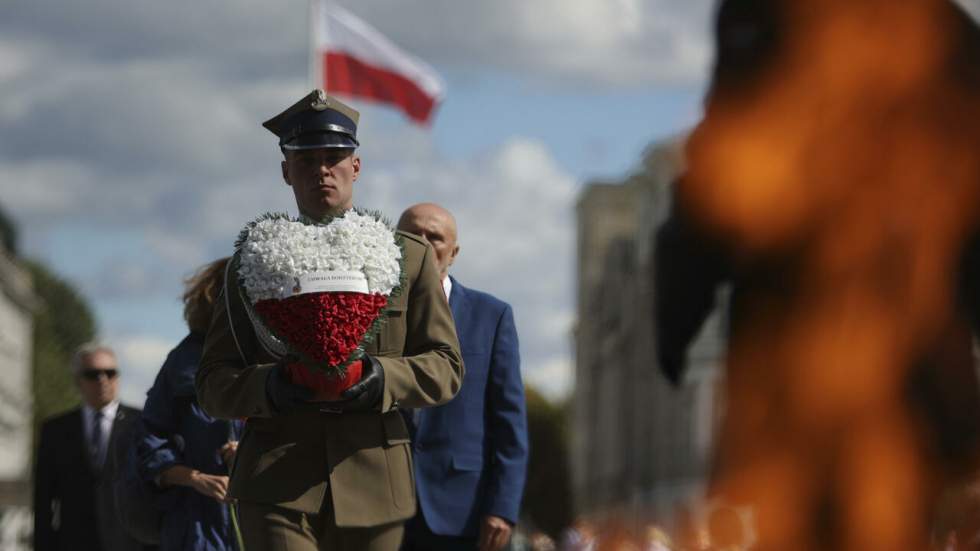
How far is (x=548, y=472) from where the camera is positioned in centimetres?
11512

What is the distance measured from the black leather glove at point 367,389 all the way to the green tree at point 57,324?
100494mm

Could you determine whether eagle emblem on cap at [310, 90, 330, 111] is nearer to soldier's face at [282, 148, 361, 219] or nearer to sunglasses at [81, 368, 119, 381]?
soldier's face at [282, 148, 361, 219]

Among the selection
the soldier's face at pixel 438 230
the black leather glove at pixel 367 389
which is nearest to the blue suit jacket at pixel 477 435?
the soldier's face at pixel 438 230

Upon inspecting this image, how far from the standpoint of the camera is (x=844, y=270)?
288cm

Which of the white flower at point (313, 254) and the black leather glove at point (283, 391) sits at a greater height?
the white flower at point (313, 254)

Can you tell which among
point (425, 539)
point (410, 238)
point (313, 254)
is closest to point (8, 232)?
point (425, 539)

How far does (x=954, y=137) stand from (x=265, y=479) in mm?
2668

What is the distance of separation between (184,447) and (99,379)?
2998 mm

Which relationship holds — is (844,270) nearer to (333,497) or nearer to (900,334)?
(900,334)

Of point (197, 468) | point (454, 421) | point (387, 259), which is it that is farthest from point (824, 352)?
point (197, 468)

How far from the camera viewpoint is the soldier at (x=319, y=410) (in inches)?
201

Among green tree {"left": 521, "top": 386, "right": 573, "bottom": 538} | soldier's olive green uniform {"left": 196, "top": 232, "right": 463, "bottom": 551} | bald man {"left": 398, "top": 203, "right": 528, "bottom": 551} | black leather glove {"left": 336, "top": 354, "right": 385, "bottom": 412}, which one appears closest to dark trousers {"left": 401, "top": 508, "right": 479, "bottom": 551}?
bald man {"left": 398, "top": 203, "right": 528, "bottom": 551}

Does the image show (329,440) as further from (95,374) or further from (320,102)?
(95,374)

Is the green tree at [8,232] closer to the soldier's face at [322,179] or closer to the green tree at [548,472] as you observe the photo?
the green tree at [548,472]
